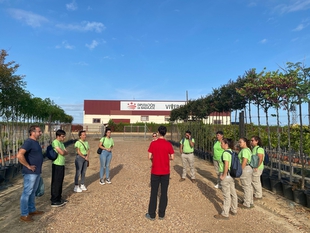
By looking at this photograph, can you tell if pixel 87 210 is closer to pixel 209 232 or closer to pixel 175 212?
pixel 175 212

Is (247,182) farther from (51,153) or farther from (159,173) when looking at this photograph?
(51,153)

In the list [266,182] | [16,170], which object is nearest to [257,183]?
[266,182]

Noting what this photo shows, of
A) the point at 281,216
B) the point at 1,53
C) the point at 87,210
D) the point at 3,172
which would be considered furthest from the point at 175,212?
the point at 1,53

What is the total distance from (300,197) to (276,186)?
0.86 m

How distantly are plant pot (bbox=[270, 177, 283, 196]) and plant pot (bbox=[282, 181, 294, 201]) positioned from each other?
0.14 metres

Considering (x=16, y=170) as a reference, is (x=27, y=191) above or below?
above

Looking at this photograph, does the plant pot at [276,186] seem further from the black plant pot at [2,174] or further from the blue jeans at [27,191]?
the black plant pot at [2,174]

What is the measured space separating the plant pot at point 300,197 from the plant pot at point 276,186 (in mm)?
549

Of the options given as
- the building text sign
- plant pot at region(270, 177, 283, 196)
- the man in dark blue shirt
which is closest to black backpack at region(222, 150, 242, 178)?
plant pot at region(270, 177, 283, 196)

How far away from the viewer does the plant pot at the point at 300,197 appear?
540 centimetres

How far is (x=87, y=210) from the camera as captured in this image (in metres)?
4.93

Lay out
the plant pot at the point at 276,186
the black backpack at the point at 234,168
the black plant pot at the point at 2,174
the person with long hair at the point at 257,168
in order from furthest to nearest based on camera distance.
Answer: the black plant pot at the point at 2,174, the plant pot at the point at 276,186, the person with long hair at the point at 257,168, the black backpack at the point at 234,168

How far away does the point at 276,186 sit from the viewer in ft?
20.9

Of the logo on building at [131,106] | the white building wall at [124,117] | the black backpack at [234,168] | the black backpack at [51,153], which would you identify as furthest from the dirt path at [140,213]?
the logo on building at [131,106]
